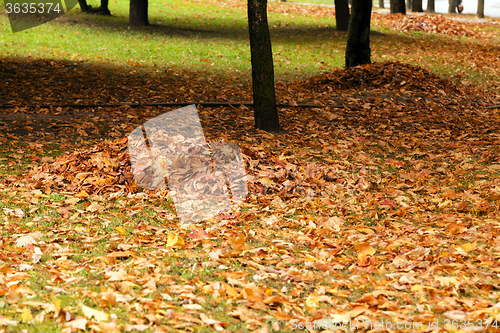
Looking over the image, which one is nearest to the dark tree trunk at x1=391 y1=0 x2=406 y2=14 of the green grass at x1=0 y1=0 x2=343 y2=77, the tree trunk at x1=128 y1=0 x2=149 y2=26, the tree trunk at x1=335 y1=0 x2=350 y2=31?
the green grass at x1=0 y1=0 x2=343 y2=77

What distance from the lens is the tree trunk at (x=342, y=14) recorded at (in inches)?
792

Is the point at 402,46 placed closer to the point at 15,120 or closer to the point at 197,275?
the point at 15,120

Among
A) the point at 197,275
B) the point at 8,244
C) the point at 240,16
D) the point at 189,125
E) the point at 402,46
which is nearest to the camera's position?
the point at 197,275

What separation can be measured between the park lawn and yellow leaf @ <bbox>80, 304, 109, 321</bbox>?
0.04 feet

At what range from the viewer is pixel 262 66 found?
309 inches

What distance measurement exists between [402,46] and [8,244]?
17.0 m

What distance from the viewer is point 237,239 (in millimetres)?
4371

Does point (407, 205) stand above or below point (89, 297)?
below

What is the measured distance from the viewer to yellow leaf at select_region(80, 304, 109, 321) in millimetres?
3077

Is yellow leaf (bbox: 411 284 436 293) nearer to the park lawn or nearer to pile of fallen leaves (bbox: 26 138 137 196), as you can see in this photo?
the park lawn

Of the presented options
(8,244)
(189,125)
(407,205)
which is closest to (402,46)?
(189,125)

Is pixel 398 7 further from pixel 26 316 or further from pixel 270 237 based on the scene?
pixel 26 316

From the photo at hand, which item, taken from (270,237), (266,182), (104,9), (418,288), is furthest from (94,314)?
(104,9)

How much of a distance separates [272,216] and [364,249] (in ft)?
3.83
